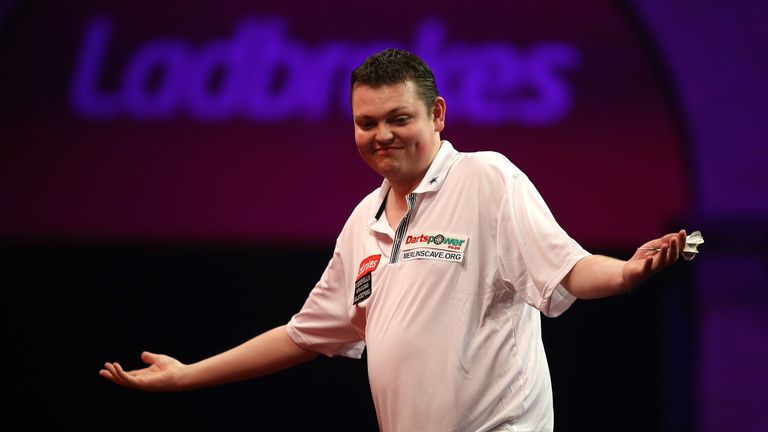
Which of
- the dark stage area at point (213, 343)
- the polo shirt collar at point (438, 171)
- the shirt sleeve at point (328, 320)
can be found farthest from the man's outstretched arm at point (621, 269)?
the dark stage area at point (213, 343)

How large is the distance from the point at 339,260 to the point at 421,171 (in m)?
0.45

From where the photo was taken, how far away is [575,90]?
17.8 feet

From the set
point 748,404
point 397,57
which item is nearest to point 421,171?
point 397,57

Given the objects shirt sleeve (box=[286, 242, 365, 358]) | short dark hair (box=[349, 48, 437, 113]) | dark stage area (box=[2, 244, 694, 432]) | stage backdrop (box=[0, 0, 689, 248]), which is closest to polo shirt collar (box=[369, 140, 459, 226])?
short dark hair (box=[349, 48, 437, 113])

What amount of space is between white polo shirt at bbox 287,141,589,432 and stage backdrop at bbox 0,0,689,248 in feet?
9.95

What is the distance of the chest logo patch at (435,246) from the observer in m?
2.23

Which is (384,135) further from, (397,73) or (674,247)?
(674,247)

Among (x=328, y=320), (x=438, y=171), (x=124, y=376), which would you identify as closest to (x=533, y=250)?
(x=438, y=171)

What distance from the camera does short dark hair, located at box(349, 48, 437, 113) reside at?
7.61 feet

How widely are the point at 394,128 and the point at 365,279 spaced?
1.35ft

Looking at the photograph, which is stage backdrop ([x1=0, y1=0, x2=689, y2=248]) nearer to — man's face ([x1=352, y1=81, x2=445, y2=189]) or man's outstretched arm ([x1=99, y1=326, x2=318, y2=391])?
man's outstretched arm ([x1=99, y1=326, x2=318, y2=391])

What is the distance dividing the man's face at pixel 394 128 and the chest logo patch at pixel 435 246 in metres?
0.19

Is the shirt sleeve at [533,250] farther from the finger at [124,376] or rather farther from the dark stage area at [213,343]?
the dark stage area at [213,343]

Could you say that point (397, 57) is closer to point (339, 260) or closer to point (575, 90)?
point (339, 260)
